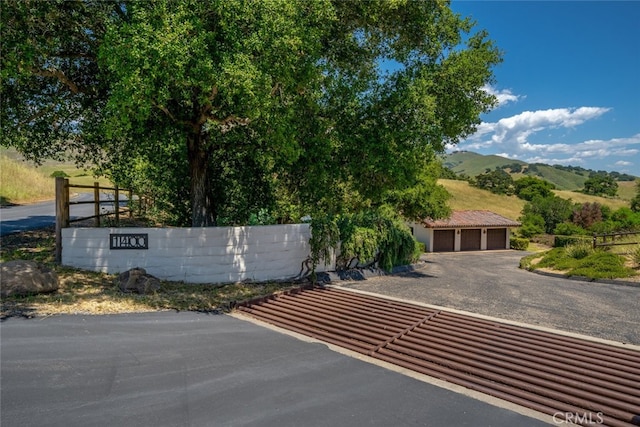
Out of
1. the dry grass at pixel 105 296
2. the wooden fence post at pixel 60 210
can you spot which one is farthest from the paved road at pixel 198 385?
the wooden fence post at pixel 60 210

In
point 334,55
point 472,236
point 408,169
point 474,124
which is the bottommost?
point 472,236

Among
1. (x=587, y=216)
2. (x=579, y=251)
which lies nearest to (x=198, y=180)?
(x=579, y=251)

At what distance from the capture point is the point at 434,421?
14.1 ft

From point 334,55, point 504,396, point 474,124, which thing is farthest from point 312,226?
point 504,396

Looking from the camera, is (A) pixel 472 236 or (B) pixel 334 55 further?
(A) pixel 472 236

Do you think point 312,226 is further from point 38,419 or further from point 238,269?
point 38,419

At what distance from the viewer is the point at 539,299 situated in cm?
1045

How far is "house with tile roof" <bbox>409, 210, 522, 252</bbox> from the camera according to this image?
38.4 metres

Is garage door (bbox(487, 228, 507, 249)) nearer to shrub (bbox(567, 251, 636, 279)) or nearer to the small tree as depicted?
the small tree

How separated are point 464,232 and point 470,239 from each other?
1.17m

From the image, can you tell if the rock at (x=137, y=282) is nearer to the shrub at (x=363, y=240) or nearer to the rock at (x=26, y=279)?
the rock at (x=26, y=279)

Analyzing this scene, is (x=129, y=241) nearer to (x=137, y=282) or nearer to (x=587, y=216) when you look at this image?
(x=137, y=282)

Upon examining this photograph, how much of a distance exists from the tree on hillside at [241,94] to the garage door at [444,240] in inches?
968

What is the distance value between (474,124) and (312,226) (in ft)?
22.4
